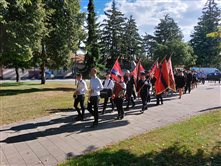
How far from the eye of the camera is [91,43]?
40.4m

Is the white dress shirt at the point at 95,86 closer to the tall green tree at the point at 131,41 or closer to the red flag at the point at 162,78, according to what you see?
the red flag at the point at 162,78

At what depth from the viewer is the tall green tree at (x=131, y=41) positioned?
68.3 meters

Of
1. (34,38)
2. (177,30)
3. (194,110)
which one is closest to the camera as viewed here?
(194,110)

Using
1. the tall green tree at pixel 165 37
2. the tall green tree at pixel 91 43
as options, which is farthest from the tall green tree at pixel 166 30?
the tall green tree at pixel 91 43

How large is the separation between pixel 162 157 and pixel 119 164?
979mm

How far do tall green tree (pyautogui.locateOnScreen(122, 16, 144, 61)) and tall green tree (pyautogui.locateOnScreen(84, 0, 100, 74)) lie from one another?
2495cm

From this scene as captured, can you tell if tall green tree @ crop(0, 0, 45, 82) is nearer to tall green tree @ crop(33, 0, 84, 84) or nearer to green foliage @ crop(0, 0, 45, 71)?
green foliage @ crop(0, 0, 45, 71)

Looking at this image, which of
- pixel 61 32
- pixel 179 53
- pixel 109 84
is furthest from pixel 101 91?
pixel 179 53

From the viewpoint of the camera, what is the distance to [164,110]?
13.0m

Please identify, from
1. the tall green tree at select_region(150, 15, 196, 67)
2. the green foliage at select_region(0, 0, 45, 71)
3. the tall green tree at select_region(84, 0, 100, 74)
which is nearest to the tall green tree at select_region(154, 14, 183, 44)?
the tall green tree at select_region(150, 15, 196, 67)

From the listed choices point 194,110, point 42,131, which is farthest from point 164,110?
point 42,131

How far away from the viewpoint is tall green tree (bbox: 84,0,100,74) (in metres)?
39.3

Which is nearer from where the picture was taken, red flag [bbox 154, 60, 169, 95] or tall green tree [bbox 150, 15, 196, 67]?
red flag [bbox 154, 60, 169, 95]

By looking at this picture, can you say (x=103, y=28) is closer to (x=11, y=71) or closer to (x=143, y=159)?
(x=11, y=71)
